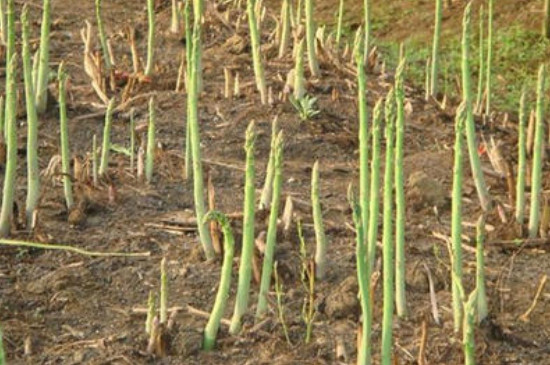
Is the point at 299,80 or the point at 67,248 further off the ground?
the point at 299,80

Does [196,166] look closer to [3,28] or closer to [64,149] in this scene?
[64,149]

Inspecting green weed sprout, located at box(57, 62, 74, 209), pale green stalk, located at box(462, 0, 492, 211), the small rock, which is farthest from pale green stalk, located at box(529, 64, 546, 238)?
green weed sprout, located at box(57, 62, 74, 209)

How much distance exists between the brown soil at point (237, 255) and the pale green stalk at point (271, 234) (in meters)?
0.05

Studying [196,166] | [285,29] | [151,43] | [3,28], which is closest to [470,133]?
[196,166]

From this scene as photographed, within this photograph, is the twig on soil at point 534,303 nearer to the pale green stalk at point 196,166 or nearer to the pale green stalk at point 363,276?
the pale green stalk at point 363,276

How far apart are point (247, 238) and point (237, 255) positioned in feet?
1.64

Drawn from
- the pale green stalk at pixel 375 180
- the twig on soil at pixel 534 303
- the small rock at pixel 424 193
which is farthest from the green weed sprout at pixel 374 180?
the small rock at pixel 424 193

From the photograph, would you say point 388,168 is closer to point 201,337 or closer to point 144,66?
point 201,337

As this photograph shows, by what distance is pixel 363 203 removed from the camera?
2.84 m

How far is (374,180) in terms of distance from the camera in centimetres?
274

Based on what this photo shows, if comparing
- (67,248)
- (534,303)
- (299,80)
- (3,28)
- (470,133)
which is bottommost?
(534,303)

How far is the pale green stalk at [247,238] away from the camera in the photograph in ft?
8.79

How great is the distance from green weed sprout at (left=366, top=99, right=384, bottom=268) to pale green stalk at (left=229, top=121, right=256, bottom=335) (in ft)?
0.82

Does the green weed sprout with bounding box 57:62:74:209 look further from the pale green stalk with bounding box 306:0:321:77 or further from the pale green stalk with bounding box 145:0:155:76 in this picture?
the pale green stalk with bounding box 306:0:321:77
